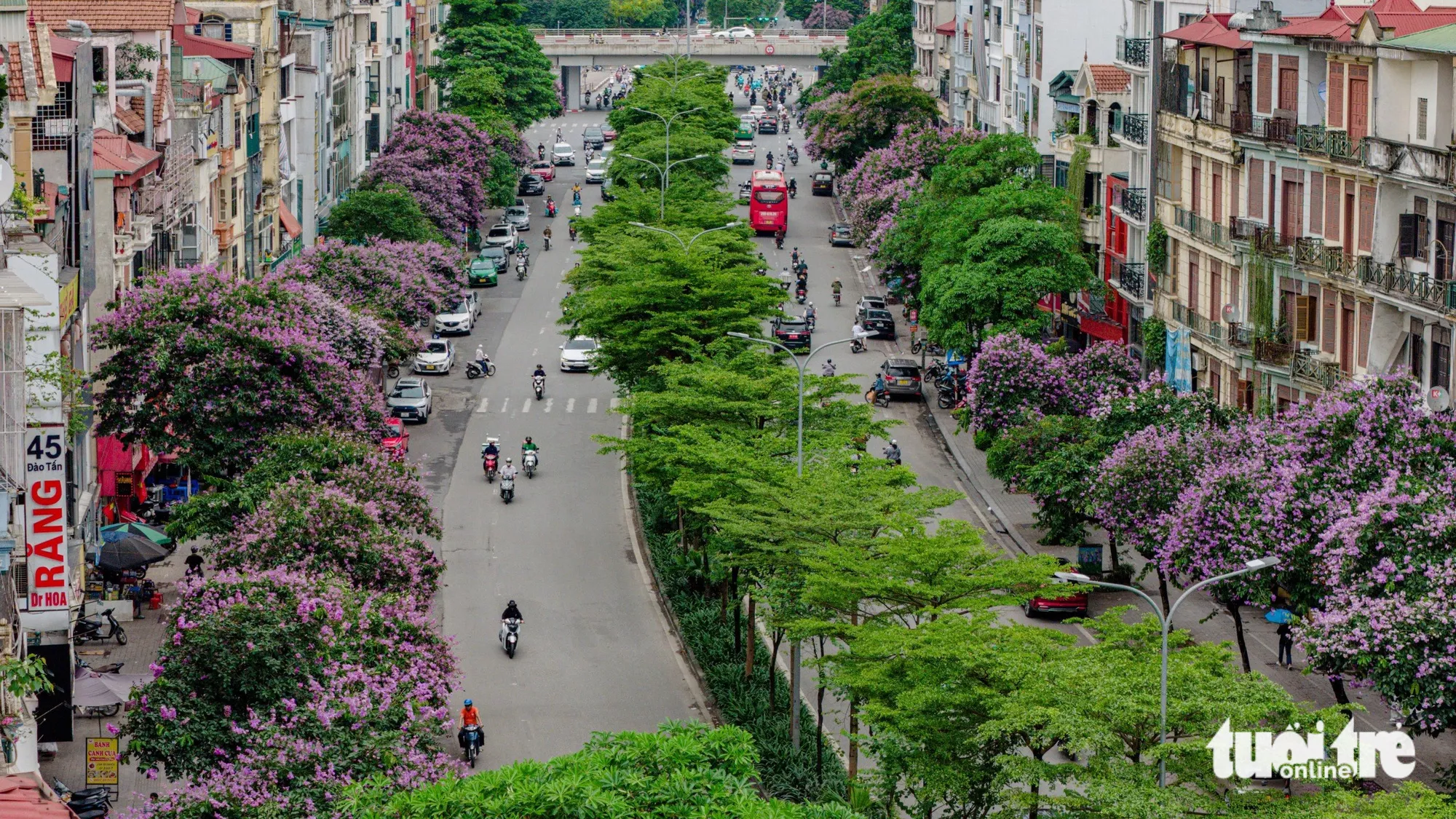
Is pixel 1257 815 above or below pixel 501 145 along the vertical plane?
below

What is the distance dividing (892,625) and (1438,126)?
26136mm

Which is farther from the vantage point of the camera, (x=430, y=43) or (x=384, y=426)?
(x=430, y=43)

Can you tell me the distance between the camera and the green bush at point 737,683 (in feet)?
168

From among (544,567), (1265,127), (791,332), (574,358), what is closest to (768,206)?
(791,332)

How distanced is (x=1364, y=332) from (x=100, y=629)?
37373mm

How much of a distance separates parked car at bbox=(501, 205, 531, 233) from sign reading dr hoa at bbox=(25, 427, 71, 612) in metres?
88.5

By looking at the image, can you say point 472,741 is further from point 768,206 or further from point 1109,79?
point 768,206

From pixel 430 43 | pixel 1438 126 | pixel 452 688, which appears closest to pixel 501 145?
pixel 430 43

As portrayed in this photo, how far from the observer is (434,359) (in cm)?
9975

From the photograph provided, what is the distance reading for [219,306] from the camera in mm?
62594

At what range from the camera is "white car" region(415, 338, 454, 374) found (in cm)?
9956

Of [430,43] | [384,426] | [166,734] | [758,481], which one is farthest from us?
[430,43]

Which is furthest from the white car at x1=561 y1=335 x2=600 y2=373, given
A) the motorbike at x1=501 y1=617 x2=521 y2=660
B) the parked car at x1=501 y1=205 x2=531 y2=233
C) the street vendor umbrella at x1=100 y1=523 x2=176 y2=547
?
the motorbike at x1=501 y1=617 x2=521 y2=660

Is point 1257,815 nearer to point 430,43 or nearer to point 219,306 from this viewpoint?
point 219,306
